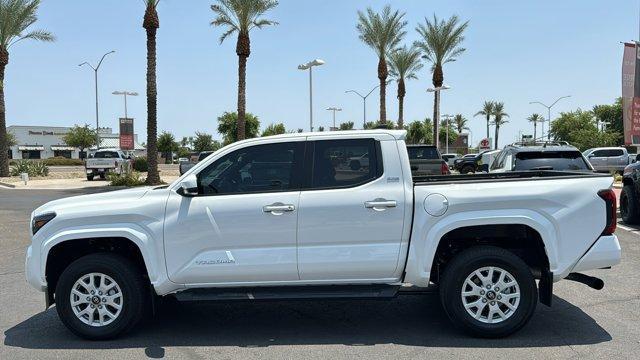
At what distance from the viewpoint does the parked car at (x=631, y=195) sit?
37.0ft

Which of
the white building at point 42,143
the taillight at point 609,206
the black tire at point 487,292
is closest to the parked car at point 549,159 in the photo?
the taillight at point 609,206

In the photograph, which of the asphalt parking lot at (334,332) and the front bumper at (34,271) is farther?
the front bumper at (34,271)

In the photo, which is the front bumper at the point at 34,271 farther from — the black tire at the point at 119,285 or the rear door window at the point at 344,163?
the rear door window at the point at 344,163

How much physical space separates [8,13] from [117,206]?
103 ft

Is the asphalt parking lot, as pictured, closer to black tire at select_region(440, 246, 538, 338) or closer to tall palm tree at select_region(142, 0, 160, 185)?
black tire at select_region(440, 246, 538, 338)

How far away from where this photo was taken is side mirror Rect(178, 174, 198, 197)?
15.9 feet

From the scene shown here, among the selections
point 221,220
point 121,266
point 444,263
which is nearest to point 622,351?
→ point 444,263

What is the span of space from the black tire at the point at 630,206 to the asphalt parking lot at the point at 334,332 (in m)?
5.52

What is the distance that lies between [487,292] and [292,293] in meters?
1.72

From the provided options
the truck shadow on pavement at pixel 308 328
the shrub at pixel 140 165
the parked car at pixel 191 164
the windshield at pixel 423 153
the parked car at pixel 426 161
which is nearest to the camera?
the truck shadow on pavement at pixel 308 328

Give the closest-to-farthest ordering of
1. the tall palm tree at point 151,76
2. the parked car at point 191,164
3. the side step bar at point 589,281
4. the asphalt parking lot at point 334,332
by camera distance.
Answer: the asphalt parking lot at point 334,332 → the side step bar at point 589,281 → the parked car at point 191,164 → the tall palm tree at point 151,76

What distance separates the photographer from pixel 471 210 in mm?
4887

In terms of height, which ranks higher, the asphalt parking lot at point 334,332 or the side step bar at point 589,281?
the side step bar at point 589,281

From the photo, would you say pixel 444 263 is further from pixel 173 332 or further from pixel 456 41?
pixel 456 41
